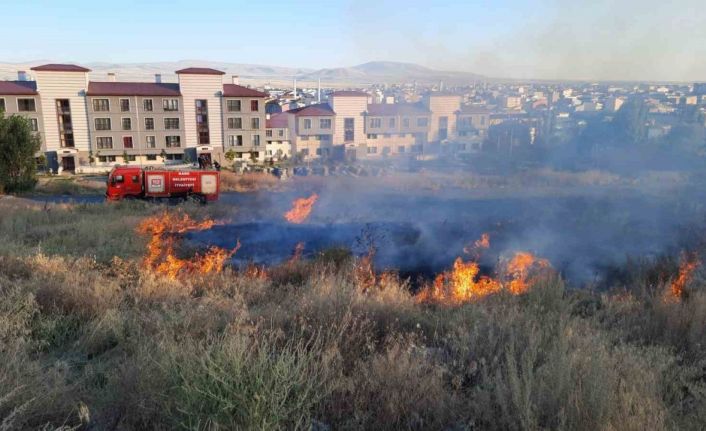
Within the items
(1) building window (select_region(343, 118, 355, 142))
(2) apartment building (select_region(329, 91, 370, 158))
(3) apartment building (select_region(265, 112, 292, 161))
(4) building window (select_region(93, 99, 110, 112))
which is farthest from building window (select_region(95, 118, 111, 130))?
(1) building window (select_region(343, 118, 355, 142))

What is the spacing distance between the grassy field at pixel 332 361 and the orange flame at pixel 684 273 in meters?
2.23

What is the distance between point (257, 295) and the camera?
22.7 feet

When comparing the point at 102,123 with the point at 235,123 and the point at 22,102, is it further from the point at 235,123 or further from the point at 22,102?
the point at 235,123

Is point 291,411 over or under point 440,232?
over

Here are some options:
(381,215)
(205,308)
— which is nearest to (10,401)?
(205,308)

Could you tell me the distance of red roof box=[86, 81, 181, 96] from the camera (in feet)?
131

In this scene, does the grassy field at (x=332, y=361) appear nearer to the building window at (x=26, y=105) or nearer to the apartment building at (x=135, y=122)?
the apartment building at (x=135, y=122)

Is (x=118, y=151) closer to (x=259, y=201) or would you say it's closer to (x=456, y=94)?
(x=259, y=201)

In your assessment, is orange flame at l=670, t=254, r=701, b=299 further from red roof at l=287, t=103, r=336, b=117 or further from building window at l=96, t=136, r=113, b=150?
building window at l=96, t=136, r=113, b=150

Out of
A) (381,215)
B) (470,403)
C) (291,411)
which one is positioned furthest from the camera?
(381,215)

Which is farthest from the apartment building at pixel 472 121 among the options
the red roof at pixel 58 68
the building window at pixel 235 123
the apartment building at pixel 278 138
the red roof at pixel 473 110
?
the red roof at pixel 58 68

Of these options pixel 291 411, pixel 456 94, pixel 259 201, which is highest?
pixel 456 94

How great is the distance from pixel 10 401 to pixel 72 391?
17.0 inches

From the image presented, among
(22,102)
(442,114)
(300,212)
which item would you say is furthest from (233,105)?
(300,212)
